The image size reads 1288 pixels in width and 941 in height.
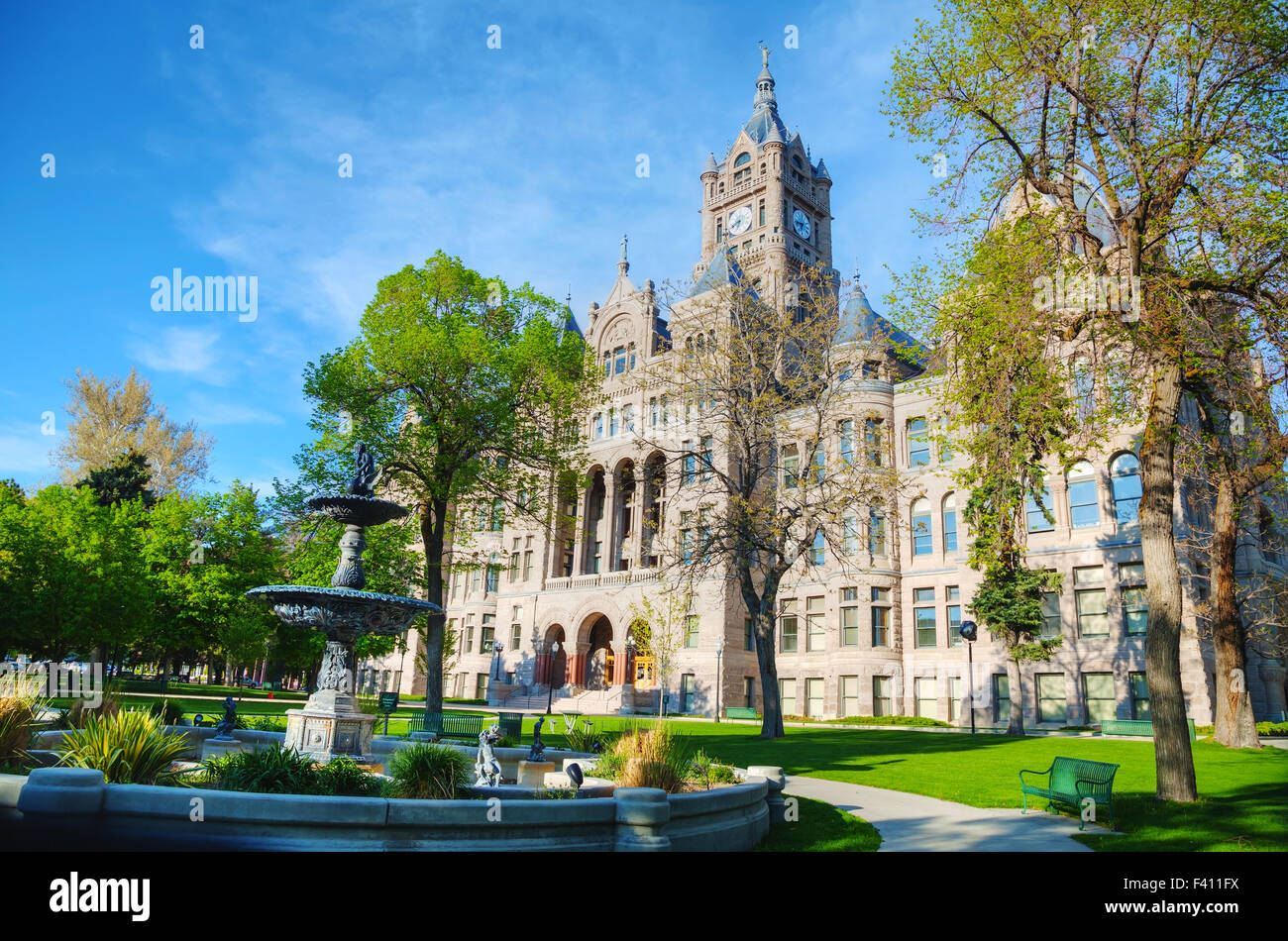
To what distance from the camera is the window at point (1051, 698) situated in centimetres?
3703

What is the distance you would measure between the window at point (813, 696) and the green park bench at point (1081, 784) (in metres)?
31.6

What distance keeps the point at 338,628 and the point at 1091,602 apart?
35062 millimetres

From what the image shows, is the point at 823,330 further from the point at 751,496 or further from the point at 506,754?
the point at 506,754

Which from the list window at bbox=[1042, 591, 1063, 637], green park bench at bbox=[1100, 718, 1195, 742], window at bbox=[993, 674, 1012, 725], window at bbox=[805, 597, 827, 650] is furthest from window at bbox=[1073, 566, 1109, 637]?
window at bbox=[805, 597, 827, 650]

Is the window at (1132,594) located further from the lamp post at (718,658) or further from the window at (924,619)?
the lamp post at (718,658)

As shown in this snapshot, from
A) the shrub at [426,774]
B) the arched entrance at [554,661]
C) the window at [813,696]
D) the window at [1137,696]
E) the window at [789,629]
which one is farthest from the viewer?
the arched entrance at [554,661]

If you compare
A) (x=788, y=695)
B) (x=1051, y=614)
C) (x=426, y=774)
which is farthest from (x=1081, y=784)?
(x=788, y=695)

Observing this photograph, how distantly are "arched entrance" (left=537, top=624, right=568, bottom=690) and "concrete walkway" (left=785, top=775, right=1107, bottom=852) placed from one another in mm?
38039

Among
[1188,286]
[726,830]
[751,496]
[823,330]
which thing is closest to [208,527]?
[751,496]

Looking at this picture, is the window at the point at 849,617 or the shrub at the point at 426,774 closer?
the shrub at the point at 426,774

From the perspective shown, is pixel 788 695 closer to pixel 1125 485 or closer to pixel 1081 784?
pixel 1125 485

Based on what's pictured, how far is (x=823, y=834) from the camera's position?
10906 millimetres

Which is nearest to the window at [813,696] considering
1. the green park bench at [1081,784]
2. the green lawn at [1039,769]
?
the green lawn at [1039,769]
